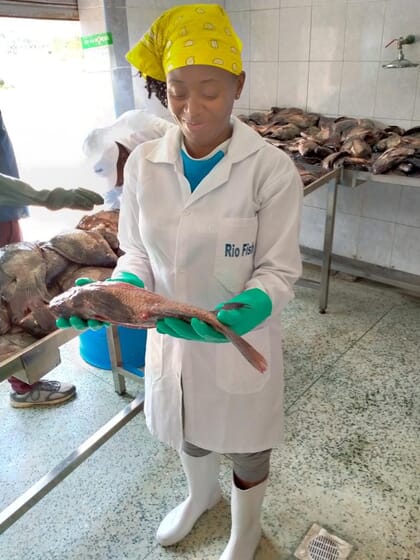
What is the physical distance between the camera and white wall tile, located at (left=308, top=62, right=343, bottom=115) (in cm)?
289

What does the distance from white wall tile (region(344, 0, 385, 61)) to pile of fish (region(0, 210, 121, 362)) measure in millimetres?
2039

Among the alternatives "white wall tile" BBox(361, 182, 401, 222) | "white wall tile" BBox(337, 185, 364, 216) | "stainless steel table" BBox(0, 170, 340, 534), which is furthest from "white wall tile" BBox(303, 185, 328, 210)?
"stainless steel table" BBox(0, 170, 340, 534)

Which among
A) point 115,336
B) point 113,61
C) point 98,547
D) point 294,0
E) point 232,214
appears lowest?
point 98,547

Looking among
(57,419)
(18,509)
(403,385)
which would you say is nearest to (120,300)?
(18,509)

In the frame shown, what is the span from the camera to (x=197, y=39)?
0.89 m

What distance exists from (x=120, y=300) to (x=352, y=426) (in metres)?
1.41

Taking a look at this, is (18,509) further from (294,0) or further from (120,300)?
(294,0)

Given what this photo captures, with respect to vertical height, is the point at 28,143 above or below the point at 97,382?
above

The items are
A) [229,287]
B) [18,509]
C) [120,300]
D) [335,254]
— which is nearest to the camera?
[120,300]

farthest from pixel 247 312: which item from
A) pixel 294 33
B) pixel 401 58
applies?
pixel 294 33

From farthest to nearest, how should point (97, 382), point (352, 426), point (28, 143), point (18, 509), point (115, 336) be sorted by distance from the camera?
point (28, 143) → point (97, 382) → point (115, 336) → point (352, 426) → point (18, 509)

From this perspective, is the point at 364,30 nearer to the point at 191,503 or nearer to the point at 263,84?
the point at 263,84

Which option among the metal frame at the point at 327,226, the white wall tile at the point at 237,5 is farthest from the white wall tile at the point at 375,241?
the white wall tile at the point at 237,5

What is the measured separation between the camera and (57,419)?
Answer: 203cm
